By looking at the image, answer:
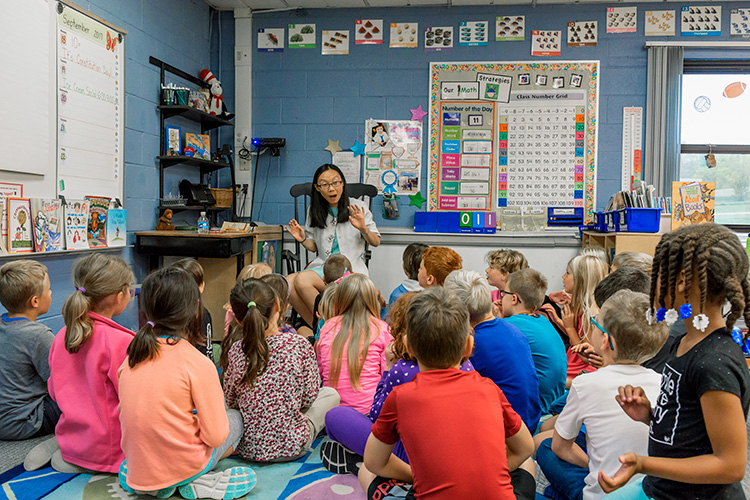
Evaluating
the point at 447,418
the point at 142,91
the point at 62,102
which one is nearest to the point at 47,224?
the point at 62,102

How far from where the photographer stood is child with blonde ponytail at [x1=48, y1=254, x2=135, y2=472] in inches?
75.8

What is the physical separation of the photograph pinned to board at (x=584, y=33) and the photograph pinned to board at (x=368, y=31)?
1.60 metres

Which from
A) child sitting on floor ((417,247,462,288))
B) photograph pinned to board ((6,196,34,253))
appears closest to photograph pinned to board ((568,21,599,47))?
child sitting on floor ((417,247,462,288))

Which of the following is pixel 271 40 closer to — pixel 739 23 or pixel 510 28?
pixel 510 28

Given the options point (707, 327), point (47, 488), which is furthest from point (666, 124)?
point (47, 488)

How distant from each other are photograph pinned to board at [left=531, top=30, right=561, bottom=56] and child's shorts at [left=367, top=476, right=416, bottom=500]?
162 inches

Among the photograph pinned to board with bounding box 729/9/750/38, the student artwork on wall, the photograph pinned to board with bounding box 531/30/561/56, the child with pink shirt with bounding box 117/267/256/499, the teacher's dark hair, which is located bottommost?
the child with pink shirt with bounding box 117/267/256/499

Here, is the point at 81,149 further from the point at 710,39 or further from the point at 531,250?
the point at 710,39

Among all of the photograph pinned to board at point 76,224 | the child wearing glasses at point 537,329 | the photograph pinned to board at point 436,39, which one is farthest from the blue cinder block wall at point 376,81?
the child wearing glasses at point 537,329

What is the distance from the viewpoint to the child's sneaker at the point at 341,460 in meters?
2.03

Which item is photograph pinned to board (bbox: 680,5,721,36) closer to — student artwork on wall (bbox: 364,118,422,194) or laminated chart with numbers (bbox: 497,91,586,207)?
laminated chart with numbers (bbox: 497,91,586,207)

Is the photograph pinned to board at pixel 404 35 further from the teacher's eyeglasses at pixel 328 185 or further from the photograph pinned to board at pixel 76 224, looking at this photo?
the photograph pinned to board at pixel 76 224

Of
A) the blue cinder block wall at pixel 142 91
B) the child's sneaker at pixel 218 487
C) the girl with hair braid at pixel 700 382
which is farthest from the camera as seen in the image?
the blue cinder block wall at pixel 142 91

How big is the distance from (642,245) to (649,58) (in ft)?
5.92
